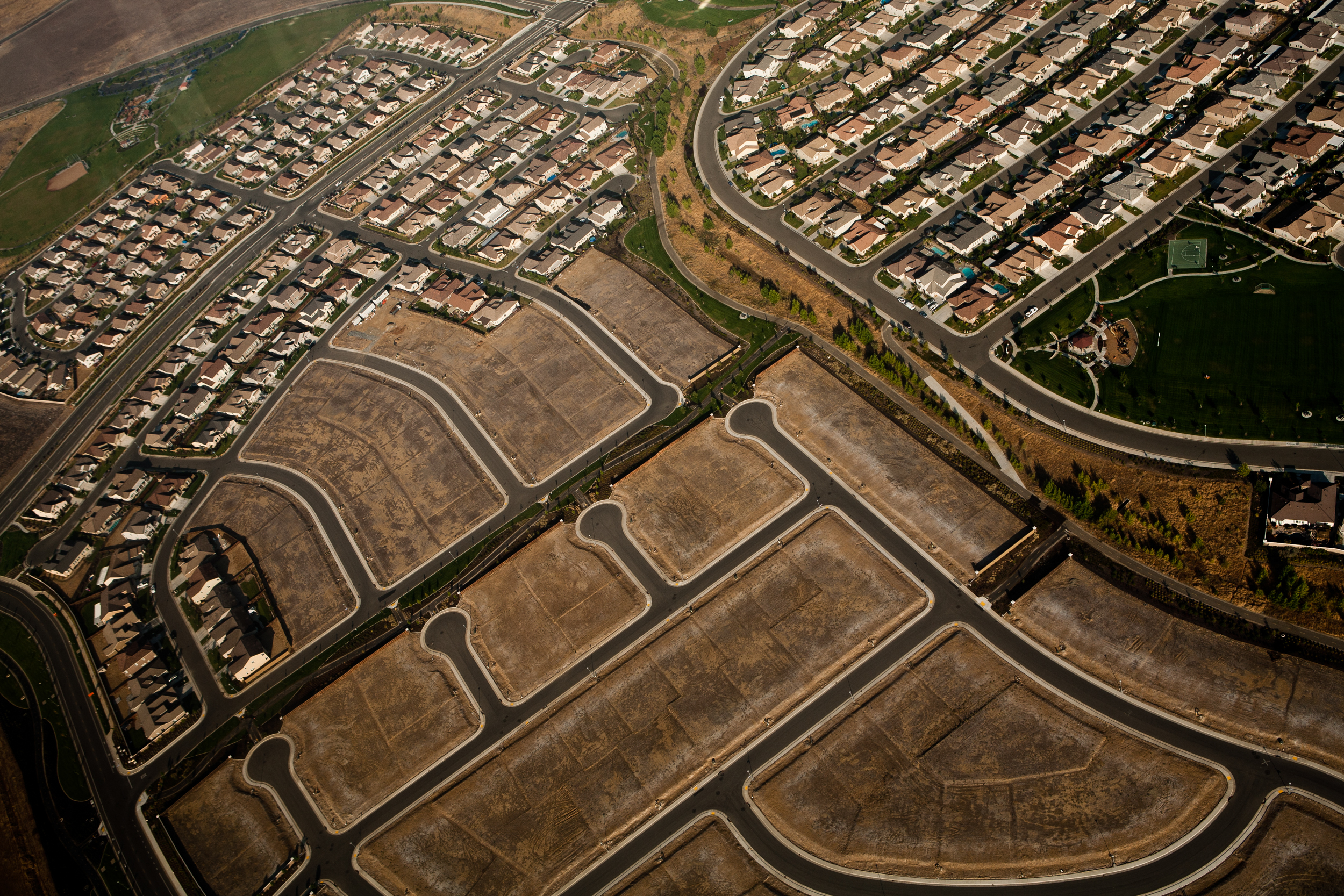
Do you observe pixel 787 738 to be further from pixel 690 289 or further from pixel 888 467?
pixel 690 289

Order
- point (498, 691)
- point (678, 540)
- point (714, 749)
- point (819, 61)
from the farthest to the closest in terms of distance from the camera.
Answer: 1. point (819, 61)
2. point (678, 540)
3. point (498, 691)
4. point (714, 749)

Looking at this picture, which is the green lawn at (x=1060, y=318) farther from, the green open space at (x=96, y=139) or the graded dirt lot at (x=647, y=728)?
the green open space at (x=96, y=139)

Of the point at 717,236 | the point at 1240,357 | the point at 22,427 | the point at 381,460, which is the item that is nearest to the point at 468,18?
the point at 717,236

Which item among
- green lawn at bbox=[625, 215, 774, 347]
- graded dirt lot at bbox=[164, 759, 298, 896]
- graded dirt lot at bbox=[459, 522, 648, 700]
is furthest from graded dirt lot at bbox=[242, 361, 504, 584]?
green lawn at bbox=[625, 215, 774, 347]

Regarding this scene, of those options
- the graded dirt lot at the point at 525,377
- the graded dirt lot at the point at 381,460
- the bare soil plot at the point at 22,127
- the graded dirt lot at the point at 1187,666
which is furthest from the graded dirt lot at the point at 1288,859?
the bare soil plot at the point at 22,127

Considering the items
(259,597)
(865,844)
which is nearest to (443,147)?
(259,597)

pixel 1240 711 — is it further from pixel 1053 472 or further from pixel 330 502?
pixel 330 502

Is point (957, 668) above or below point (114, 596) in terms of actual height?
below
